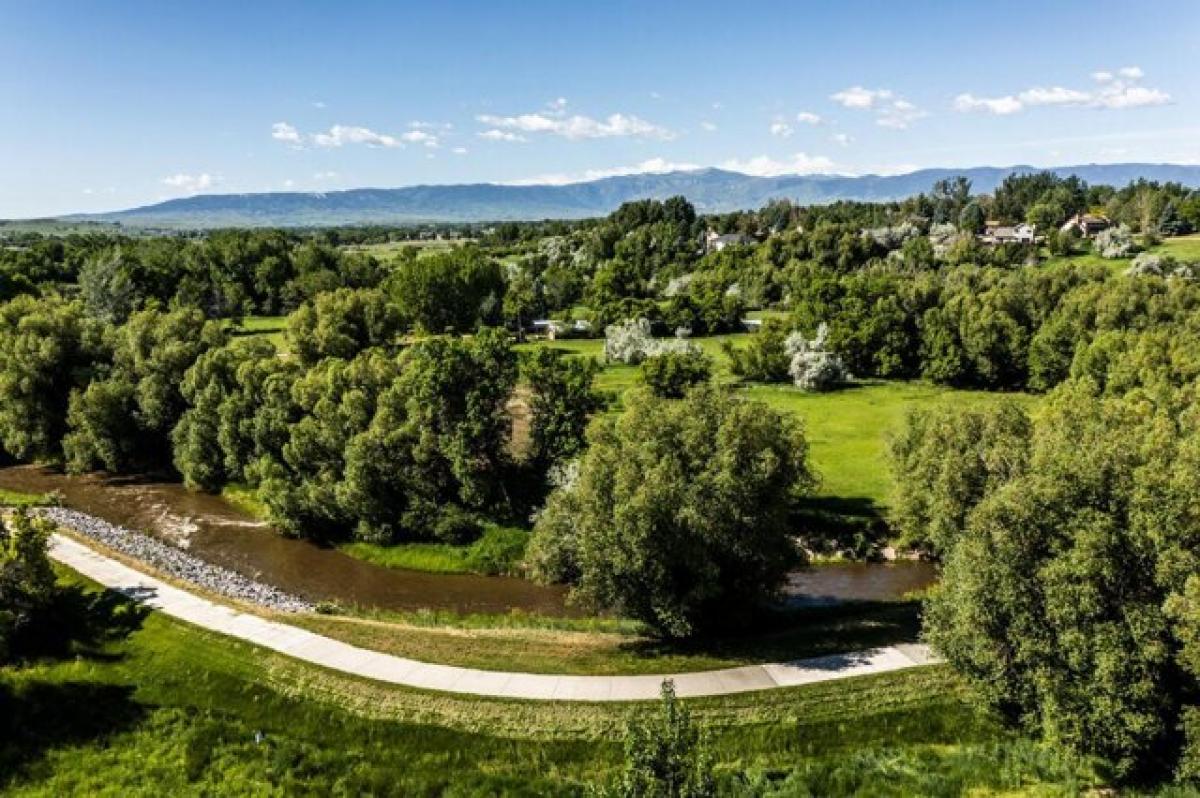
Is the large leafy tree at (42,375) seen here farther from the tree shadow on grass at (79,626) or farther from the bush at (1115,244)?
the bush at (1115,244)

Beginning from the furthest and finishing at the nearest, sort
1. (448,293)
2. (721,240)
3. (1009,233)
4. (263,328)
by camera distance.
→ 1. (721,240)
2. (1009,233)
3. (263,328)
4. (448,293)

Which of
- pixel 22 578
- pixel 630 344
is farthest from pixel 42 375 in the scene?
pixel 630 344

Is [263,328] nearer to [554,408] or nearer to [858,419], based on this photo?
[554,408]

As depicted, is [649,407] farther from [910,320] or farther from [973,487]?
[910,320]

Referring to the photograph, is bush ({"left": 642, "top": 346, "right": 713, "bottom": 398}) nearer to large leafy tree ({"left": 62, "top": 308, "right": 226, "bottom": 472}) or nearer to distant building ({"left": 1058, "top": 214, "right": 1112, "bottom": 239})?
large leafy tree ({"left": 62, "top": 308, "right": 226, "bottom": 472})

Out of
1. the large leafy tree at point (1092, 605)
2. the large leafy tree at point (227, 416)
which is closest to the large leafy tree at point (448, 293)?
the large leafy tree at point (227, 416)

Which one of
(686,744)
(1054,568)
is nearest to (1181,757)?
(1054,568)

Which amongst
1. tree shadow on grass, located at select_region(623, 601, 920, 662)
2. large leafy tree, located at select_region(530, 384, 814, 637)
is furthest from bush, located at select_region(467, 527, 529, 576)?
tree shadow on grass, located at select_region(623, 601, 920, 662)
